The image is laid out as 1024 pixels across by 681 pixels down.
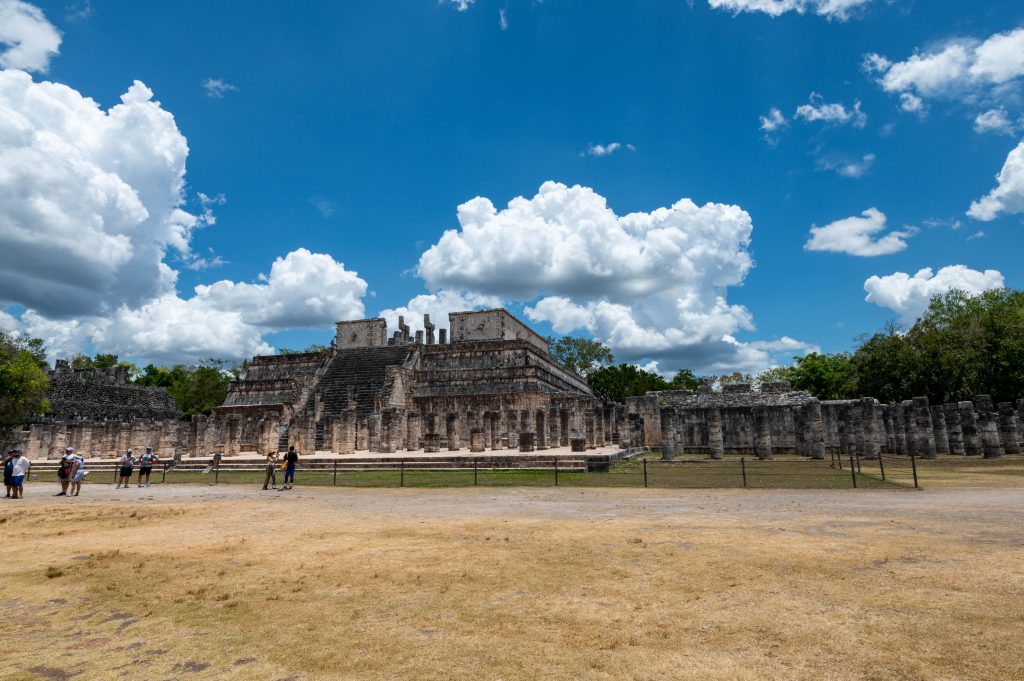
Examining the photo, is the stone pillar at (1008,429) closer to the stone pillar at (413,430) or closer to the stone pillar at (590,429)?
the stone pillar at (590,429)

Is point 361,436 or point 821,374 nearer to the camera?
point 361,436

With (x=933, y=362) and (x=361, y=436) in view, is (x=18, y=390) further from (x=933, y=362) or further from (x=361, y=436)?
(x=933, y=362)

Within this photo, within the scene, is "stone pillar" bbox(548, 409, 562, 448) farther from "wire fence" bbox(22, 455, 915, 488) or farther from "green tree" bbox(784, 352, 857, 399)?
"green tree" bbox(784, 352, 857, 399)

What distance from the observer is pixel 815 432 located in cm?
2702

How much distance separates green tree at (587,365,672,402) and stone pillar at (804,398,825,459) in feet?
107

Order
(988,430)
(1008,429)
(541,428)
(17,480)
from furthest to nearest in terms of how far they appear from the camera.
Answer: (541,428), (1008,429), (988,430), (17,480)

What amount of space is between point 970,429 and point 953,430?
0.74m

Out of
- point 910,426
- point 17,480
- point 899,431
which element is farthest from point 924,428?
point 17,480

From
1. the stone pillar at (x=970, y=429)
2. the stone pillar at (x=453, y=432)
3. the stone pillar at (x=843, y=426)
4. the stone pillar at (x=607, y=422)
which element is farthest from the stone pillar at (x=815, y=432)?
the stone pillar at (x=453, y=432)

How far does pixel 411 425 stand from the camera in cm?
3319

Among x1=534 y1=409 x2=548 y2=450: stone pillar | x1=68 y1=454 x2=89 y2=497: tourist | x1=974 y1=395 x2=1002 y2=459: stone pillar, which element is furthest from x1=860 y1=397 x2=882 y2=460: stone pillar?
x1=68 y1=454 x2=89 y2=497: tourist

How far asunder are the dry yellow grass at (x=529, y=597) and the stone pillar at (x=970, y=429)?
22.6 m

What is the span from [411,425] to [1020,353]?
37025 mm

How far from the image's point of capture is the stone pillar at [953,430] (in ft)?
91.6
